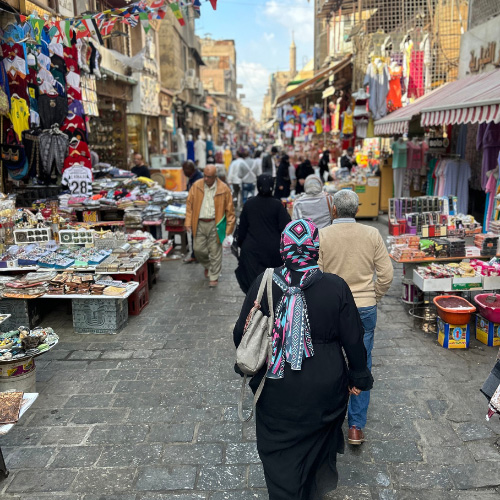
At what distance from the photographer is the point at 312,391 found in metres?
2.63

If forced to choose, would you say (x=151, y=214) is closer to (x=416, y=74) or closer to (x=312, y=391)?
(x=312, y=391)

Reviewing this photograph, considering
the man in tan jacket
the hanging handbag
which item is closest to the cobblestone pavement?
the hanging handbag

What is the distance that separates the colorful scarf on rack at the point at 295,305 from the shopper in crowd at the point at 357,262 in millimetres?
1035

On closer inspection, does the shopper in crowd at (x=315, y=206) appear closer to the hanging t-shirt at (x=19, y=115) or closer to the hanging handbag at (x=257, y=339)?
the hanging handbag at (x=257, y=339)

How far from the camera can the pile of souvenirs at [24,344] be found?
14.0 feet

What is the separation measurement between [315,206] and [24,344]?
365cm

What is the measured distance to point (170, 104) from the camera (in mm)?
22891

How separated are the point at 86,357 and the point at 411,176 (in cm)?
959

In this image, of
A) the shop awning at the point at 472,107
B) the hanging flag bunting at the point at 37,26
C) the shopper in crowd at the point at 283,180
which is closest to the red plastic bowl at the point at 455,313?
the shop awning at the point at 472,107

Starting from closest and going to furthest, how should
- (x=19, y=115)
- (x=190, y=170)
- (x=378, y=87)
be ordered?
(x=19, y=115)
(x=190, y=170)
(x=378, y=87)

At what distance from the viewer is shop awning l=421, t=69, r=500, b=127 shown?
6.81 m

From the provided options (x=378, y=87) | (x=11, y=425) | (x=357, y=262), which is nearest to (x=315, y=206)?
(x=357, y=262)

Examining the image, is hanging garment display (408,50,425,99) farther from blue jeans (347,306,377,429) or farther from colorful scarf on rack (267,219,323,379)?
colorful scarf on rack (267,219,323,379)

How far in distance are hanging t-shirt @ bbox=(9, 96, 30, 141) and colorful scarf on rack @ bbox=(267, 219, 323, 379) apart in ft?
20.4
